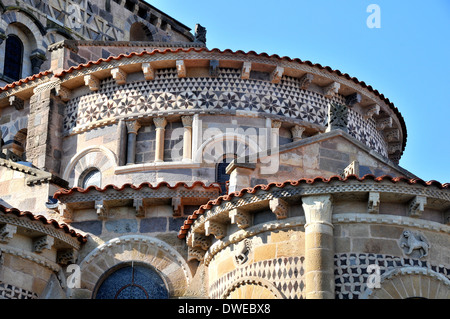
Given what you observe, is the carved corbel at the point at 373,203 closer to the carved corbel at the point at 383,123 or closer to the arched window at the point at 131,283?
the arched window at the point at 131,283

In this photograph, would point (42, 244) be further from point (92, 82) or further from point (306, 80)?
point (306, 80)

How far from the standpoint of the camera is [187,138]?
23250 millimetres

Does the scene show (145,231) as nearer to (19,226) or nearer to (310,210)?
(19,226)

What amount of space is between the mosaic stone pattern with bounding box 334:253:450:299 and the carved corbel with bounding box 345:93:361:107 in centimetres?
847

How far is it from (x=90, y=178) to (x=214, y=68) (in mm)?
3737

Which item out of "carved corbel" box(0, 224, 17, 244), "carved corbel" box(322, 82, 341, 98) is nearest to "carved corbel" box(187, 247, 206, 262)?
"carved corbel" box(0, 224, 17, 244)

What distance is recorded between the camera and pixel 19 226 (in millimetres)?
18641

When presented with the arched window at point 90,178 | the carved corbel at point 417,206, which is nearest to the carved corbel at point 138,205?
the arched window at point 90,178

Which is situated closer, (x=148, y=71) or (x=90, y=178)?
(x=90, y=178)

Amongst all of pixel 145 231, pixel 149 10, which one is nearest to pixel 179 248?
pixel 145 231

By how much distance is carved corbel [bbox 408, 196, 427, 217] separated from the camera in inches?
674

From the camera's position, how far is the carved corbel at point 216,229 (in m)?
18.2

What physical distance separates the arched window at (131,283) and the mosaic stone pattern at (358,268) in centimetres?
406

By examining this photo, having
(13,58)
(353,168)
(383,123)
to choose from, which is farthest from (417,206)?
(13,58)
